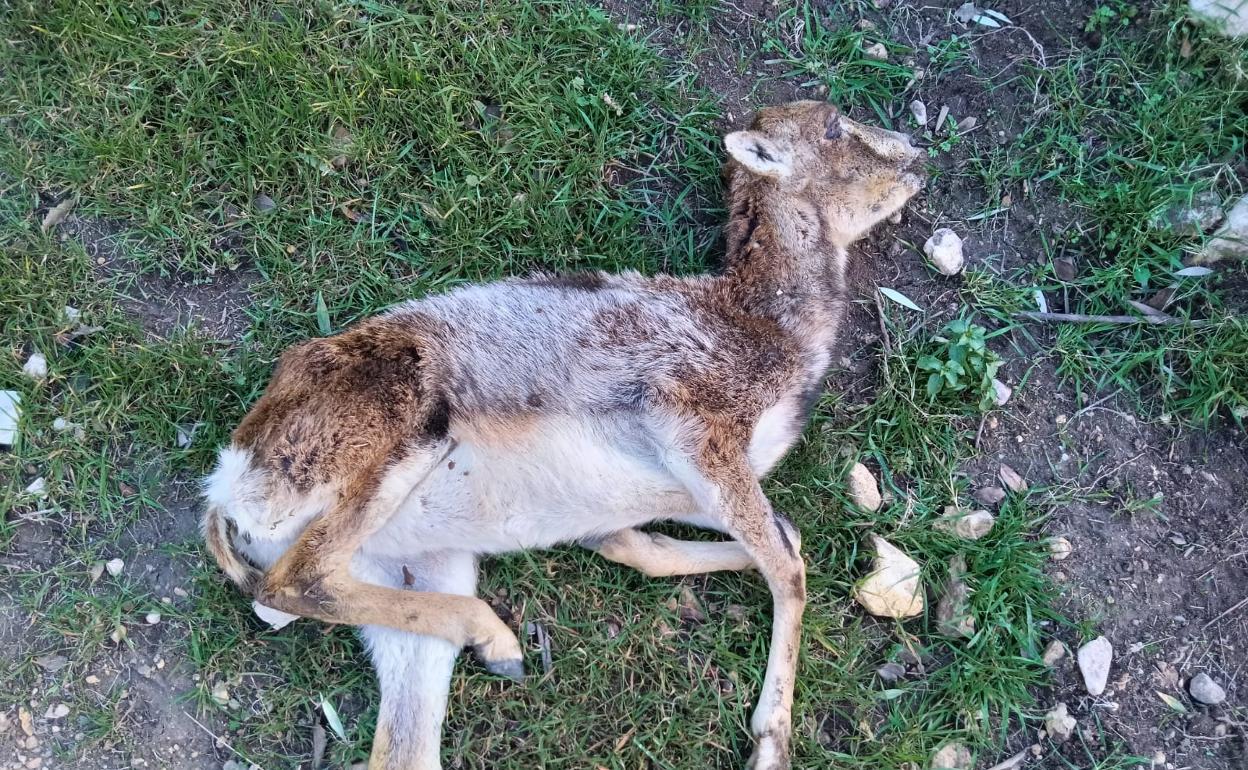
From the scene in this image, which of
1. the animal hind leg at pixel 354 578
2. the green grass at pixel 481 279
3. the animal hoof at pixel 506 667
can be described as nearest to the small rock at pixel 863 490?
the green grass at pixel 481 279

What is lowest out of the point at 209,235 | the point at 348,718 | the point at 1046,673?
the point at 348,718

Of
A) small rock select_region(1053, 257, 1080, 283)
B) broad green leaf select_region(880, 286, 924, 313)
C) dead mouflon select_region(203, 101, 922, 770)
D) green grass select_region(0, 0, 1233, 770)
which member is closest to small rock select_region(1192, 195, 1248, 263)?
green grass select_region(0, 0, 1233, 770)

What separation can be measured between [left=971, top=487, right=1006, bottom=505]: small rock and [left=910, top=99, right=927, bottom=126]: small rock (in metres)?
2.01

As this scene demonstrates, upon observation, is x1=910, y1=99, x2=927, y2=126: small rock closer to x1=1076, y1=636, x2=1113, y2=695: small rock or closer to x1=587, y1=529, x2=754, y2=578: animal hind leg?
x1=587, y1=529, x2=754, y2=578: animal hind leg

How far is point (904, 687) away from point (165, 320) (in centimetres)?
401

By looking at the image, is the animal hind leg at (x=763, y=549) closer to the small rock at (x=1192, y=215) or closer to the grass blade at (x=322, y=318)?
the grass blade at (x=322, y=318)

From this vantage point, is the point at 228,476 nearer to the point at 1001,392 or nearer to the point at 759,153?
the point at 759,153

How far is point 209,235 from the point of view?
4.55m

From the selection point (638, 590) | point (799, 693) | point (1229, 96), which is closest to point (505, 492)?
point (638, 590)

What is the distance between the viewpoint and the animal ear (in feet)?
14.3

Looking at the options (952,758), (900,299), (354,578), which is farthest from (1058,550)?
(354,578)

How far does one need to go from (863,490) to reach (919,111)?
2.13m

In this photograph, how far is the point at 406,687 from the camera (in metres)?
3.94

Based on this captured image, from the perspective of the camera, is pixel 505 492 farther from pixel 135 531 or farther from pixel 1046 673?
pixel 1046 673
